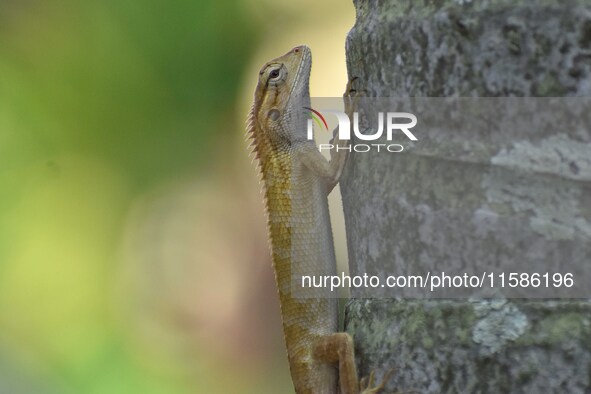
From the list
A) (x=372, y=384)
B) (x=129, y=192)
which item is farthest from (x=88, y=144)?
(x=372, y=384)

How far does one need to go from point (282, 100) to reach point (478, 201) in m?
1.95

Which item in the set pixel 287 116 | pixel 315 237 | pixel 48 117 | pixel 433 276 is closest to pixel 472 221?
pixel 433 276

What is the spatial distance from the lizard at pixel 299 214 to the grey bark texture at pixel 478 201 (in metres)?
0.40

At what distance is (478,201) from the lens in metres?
2.20

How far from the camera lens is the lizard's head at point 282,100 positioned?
13.1ft

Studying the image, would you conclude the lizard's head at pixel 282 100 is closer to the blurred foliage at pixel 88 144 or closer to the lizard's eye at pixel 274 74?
the lizard's eye at pixel 274 74

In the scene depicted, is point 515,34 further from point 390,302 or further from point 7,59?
point 7,59

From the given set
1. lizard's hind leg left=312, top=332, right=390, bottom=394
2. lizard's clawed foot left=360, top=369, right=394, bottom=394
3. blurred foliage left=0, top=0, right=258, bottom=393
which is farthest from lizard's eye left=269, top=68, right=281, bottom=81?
blurred foliage left=0, top=0, right=258, bottom=393

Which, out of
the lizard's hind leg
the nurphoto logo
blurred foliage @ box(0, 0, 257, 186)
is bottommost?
the lizard's hind leg

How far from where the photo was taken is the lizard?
3.20 meters

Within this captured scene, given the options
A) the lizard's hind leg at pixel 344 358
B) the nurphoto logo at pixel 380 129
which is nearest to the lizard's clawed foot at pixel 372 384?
the lizard's hind leg at pixel 344 358

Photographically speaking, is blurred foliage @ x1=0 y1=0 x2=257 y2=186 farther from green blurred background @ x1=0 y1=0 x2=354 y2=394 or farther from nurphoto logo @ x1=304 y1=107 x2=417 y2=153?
nurphoto logo @ x1=304 y1=107 x2=417 y2=153

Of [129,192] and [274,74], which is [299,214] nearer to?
[274,74]

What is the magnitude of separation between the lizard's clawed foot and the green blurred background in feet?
11.7
